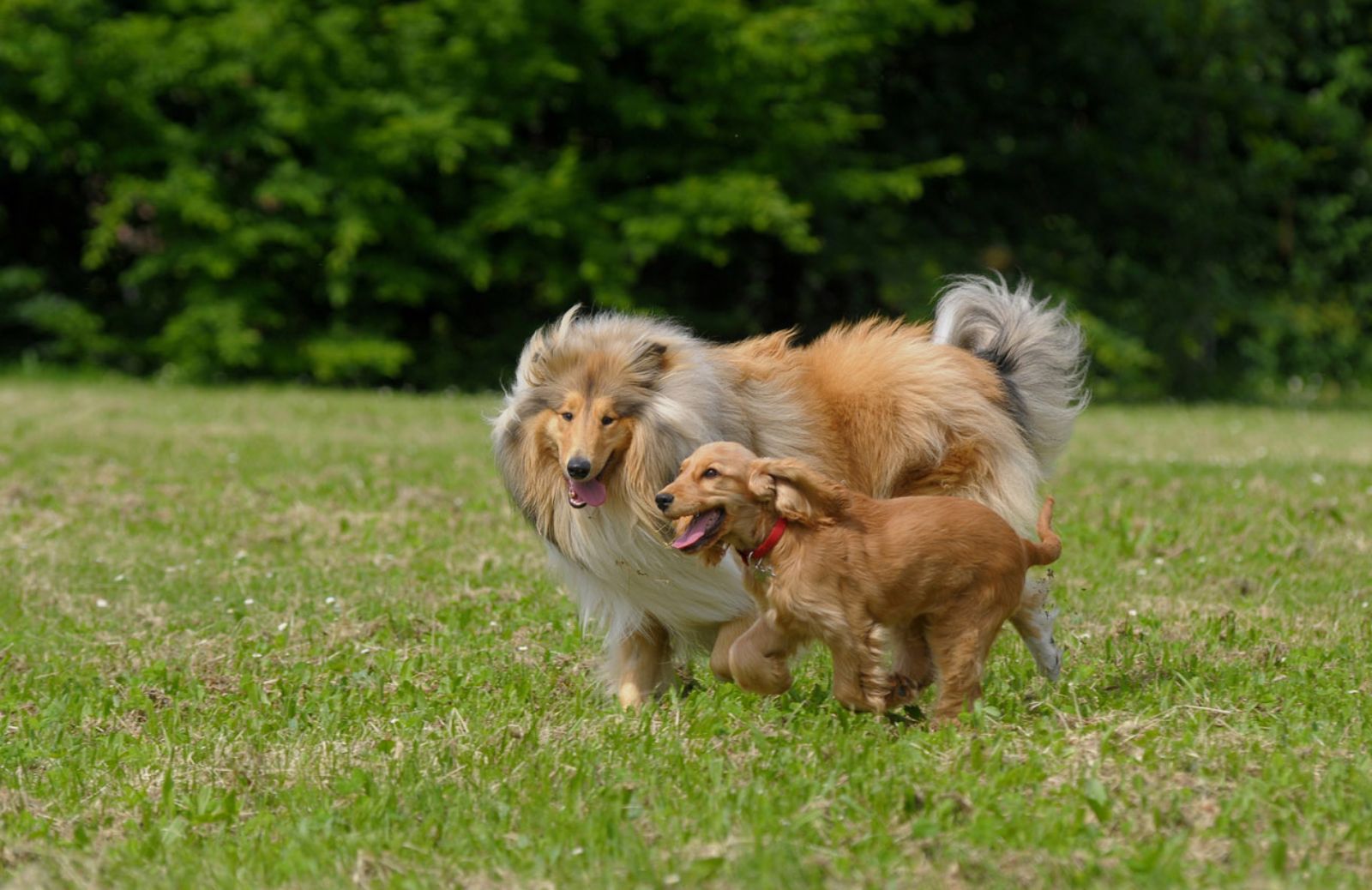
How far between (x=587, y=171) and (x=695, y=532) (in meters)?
14.9

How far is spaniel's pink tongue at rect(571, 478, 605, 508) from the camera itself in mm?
5227

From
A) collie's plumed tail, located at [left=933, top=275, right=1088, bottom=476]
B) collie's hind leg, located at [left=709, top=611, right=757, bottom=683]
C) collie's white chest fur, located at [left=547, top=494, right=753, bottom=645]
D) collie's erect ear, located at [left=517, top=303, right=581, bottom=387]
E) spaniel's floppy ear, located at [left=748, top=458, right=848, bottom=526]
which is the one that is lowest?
collie's hind leg, located at [left=709, top=611, right=757, bottom=683]

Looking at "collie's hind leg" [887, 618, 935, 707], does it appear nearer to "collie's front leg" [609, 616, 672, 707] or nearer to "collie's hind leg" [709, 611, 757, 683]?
"collie's hind leg" [709, 611, 757, 683]

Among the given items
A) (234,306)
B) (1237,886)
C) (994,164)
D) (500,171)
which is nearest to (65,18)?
(234,306)

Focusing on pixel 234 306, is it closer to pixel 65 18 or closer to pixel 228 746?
pixel 65 18

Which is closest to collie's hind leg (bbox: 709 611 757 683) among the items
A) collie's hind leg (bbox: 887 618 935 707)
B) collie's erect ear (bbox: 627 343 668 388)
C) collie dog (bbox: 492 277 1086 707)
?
collie dog (bbox: 492 277 1086 707)

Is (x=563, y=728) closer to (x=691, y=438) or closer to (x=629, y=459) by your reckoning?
(x=629, y=459)

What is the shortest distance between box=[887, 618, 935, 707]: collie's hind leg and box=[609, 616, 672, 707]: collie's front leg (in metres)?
0.82

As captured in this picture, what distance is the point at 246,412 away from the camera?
15.1 meters

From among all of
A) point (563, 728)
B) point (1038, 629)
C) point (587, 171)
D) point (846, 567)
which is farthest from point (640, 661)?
point (587, 171)

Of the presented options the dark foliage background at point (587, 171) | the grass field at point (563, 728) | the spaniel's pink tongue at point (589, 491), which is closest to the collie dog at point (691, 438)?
the spaniel's pink tongue at point (589, 491)

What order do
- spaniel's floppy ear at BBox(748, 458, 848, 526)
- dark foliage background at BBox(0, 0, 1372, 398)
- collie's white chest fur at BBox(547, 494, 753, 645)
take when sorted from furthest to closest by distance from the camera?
dark foliage background at BBox(0, 0, 1372, 398), collie's white chest fur at BBox(547, 494, 753, 645), spaniel's floppy ear at BBox(748, 458, 848, 526)

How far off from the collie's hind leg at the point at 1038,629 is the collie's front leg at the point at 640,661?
1.22 meters

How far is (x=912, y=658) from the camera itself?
5.23 metres
